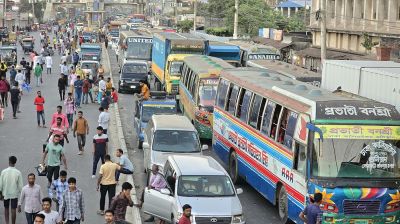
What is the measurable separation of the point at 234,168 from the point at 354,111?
7037 millimetres

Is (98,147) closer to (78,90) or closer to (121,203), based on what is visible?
(121,203)

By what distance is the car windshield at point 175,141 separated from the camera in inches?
830

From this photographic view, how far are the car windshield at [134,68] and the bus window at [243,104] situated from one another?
2299 cm

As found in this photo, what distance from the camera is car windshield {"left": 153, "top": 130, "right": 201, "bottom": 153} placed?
21094 millimetres

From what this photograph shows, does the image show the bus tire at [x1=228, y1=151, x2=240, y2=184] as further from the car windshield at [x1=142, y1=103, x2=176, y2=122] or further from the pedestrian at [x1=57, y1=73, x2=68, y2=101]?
the pedestrian at [x1=57, y1=73, x2=68, y2=101]

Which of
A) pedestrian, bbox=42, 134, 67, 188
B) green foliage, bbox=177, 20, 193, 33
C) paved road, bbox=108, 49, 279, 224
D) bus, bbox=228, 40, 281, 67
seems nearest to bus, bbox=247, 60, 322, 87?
paved road, bbox=108, 49, 279, 224

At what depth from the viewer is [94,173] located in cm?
2144

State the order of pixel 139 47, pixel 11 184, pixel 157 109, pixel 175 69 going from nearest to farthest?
pixel 11 184, pixel 157 109, pixel 175 69, pixel 139 47

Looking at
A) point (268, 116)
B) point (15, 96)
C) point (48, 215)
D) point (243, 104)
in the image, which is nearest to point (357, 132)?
point (268, 116)

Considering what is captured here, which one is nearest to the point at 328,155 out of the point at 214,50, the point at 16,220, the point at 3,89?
the point at 16,220

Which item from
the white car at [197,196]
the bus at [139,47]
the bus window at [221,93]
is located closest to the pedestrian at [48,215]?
the white car at [197,196]

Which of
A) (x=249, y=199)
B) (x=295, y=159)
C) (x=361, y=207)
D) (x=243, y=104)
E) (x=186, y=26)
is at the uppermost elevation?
(x=186, y=26)

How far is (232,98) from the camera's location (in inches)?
916

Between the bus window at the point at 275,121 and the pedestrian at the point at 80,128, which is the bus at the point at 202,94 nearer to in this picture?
the pedestrian at the point at 80,128
